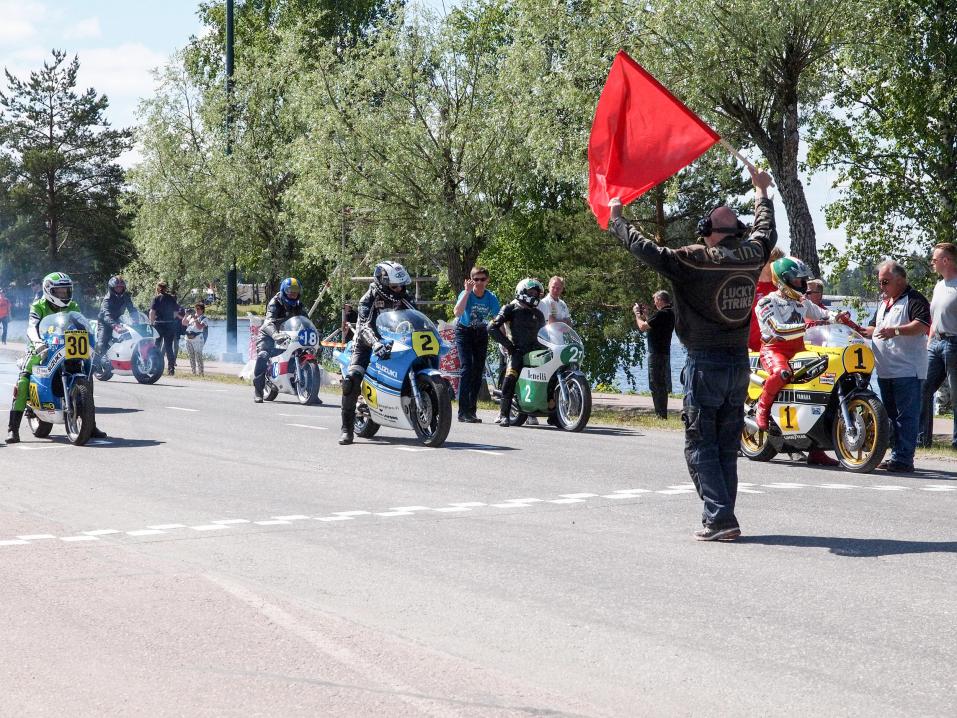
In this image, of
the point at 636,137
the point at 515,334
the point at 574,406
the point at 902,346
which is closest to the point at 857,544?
the point at 636,137

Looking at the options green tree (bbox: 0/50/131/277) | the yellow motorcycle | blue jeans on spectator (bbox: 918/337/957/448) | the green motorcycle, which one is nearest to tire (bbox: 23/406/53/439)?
the green motorcycle

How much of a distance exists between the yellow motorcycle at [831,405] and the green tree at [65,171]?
72678 millimetres

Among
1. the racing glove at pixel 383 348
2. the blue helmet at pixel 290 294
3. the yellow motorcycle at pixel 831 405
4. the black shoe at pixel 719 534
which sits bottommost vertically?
the black shoe at pixel 719 534

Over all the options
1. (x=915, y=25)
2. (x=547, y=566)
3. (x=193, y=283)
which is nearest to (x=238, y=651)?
(x=547, y=566)

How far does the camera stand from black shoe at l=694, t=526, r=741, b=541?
819cm

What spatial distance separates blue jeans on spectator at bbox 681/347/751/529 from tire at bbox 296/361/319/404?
520 inches

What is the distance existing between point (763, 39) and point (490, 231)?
7.83 meters

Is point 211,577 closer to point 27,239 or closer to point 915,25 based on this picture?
point 915,25

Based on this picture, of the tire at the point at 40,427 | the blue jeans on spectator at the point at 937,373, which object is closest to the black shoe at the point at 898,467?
the blue jeans on spectator at the point at 937,373

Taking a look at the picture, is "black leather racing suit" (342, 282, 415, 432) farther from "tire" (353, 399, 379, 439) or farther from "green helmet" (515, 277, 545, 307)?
"green helmet" (515, 277, 545, 307)

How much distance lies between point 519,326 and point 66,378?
5.66 m

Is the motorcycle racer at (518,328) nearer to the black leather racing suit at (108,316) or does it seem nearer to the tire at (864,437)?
the tire at (864,437)

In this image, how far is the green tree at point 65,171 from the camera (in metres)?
80.5

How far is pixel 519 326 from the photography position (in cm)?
1702
